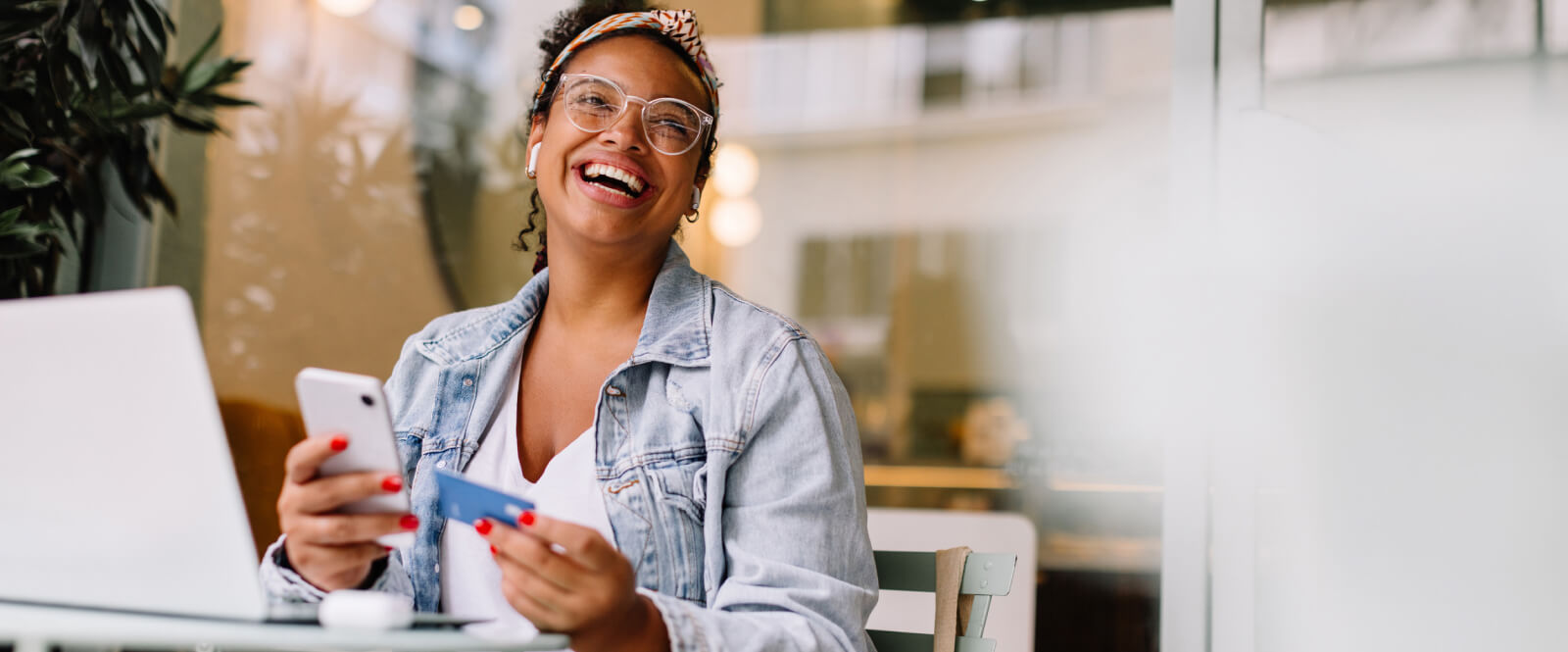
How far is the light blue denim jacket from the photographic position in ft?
3.67

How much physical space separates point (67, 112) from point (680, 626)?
1.97 metres

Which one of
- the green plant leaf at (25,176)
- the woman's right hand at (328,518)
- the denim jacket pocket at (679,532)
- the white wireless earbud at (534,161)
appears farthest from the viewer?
the green plant leaf at (25,176)

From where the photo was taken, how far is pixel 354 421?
34.2 inches

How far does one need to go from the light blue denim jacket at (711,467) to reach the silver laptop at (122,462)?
22 centimetres

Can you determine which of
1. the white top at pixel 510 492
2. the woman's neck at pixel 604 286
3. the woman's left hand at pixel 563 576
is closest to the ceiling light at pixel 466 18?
the woman's neck at pixel 604 286

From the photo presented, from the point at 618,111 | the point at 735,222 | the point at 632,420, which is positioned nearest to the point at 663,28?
the point at 618,111

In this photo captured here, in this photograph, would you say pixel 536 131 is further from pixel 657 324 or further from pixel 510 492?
pixel 510 492

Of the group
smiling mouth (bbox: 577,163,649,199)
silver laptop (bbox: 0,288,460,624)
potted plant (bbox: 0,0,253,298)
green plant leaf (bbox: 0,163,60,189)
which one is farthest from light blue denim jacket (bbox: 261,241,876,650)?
potted plant (bbox: 0,0,253,298)

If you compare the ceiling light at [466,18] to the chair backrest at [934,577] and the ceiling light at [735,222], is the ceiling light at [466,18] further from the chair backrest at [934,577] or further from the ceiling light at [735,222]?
the chair backrest at [934,577]

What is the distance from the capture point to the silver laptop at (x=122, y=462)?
796 millimetres

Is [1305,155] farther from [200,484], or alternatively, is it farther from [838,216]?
[200,484]

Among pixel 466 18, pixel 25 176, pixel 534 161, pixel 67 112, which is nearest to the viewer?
pixel 534 161

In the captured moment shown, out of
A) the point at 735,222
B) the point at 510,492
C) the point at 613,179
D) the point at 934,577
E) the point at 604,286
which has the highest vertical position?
the point at 735,222

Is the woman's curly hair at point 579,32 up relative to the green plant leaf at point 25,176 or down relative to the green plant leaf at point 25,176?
up
